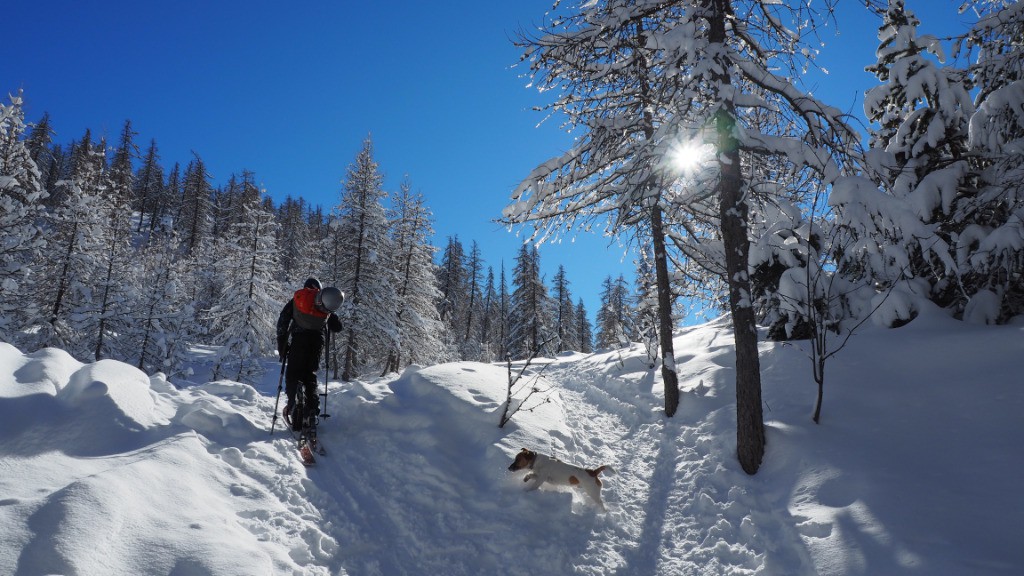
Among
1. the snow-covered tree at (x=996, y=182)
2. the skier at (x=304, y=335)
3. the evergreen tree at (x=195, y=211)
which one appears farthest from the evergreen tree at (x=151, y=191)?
the snow-covered tree at (x=996, y=182)

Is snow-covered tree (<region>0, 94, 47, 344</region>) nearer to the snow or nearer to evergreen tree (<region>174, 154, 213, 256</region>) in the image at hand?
the snow

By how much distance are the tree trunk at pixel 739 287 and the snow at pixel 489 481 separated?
0.38 meters

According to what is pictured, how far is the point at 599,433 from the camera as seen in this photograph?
8859 millimetres

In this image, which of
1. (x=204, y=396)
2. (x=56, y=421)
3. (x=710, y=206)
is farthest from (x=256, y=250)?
(x=710, y=206)

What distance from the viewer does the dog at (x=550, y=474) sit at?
561cm

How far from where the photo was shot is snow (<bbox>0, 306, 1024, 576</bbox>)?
3.56m

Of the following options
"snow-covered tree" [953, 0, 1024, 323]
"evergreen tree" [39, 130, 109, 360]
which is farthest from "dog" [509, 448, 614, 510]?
"evergreen tree" [39, 130, 109, 360]

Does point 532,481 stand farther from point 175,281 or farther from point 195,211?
point 195,211

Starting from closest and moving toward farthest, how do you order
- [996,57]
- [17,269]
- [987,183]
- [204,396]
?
[204,396] < [996,57] < [987,183] < [17,269]

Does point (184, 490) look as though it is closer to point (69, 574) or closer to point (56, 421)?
point (69, 574)

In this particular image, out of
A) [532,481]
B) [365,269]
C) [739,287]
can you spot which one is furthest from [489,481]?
[365,269]

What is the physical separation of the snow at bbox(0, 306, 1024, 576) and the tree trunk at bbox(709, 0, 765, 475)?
38 cm

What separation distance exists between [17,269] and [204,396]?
45.5ft

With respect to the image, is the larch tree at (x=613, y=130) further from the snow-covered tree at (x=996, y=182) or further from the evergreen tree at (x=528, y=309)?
the evergreen tree at (x=528, y=309)
